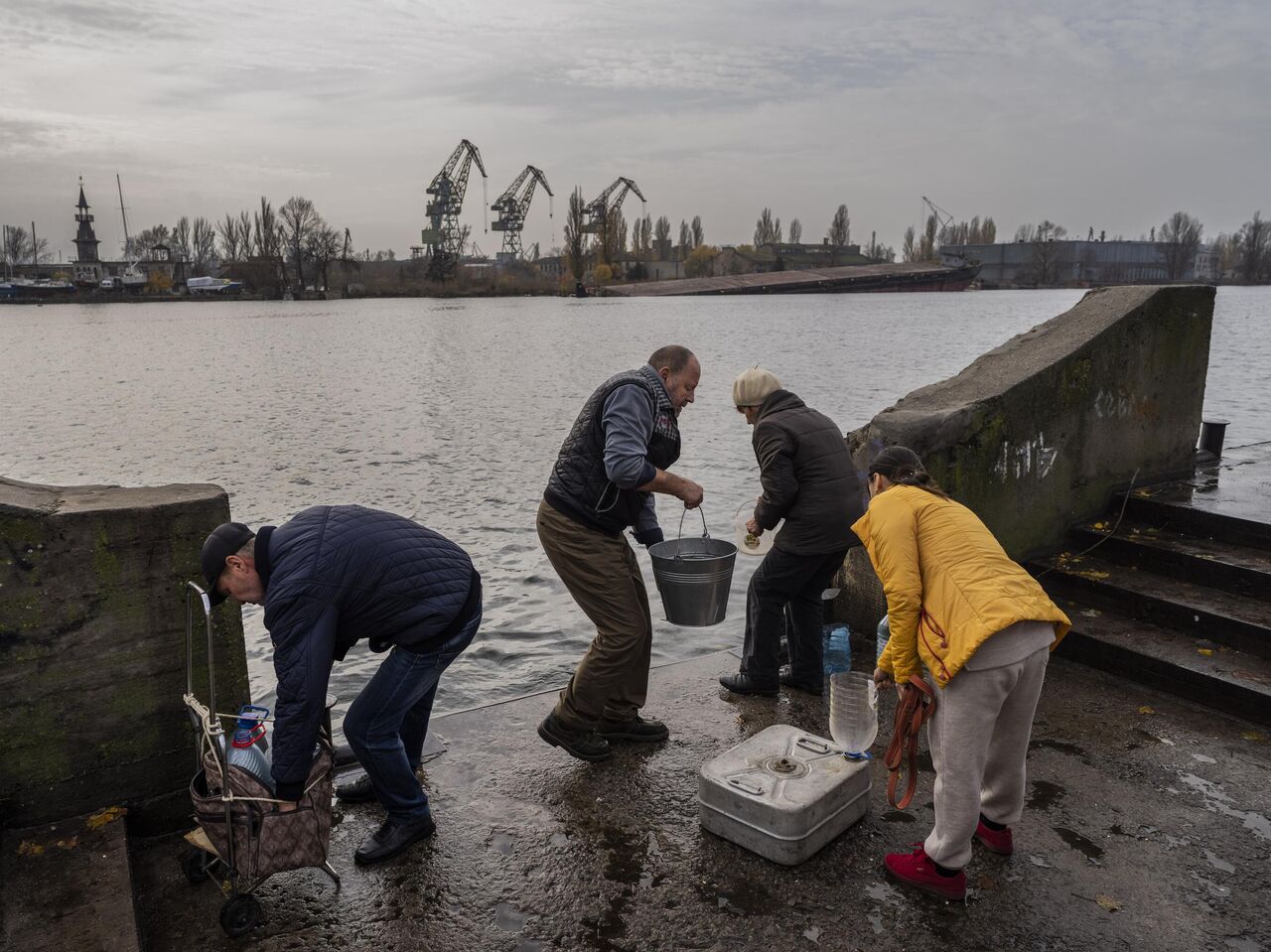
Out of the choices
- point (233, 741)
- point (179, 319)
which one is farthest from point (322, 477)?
point (179, 319)

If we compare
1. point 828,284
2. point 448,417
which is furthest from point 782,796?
point 828,284

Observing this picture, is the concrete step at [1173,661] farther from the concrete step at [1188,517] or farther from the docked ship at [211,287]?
the docked ship at [211,287]

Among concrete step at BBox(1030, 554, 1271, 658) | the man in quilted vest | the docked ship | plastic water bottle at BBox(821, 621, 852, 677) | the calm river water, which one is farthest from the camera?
the docked ship

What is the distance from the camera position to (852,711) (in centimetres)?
454

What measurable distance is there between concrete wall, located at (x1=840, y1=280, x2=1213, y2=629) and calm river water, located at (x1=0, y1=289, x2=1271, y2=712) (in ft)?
9.68

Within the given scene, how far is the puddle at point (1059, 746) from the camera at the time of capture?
4.79 meters

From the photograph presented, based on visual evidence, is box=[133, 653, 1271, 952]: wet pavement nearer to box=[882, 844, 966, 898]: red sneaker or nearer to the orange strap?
box=[882, 844, 966, 898]: red sneaker

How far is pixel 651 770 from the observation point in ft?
15.5

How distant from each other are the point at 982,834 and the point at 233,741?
10.3 ft

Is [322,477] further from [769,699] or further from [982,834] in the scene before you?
[982,834]

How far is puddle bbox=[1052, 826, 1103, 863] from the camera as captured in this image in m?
3.91

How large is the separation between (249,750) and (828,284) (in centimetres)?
14188

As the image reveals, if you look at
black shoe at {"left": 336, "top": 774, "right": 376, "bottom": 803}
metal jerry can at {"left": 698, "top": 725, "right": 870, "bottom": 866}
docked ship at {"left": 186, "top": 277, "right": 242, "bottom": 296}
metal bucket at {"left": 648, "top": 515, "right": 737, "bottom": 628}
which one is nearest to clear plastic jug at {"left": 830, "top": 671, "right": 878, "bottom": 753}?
metal jerry can at {"left": 698, "top": 725, "right": 870, "bottom": 866}

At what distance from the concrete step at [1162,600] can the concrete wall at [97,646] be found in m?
5.48
